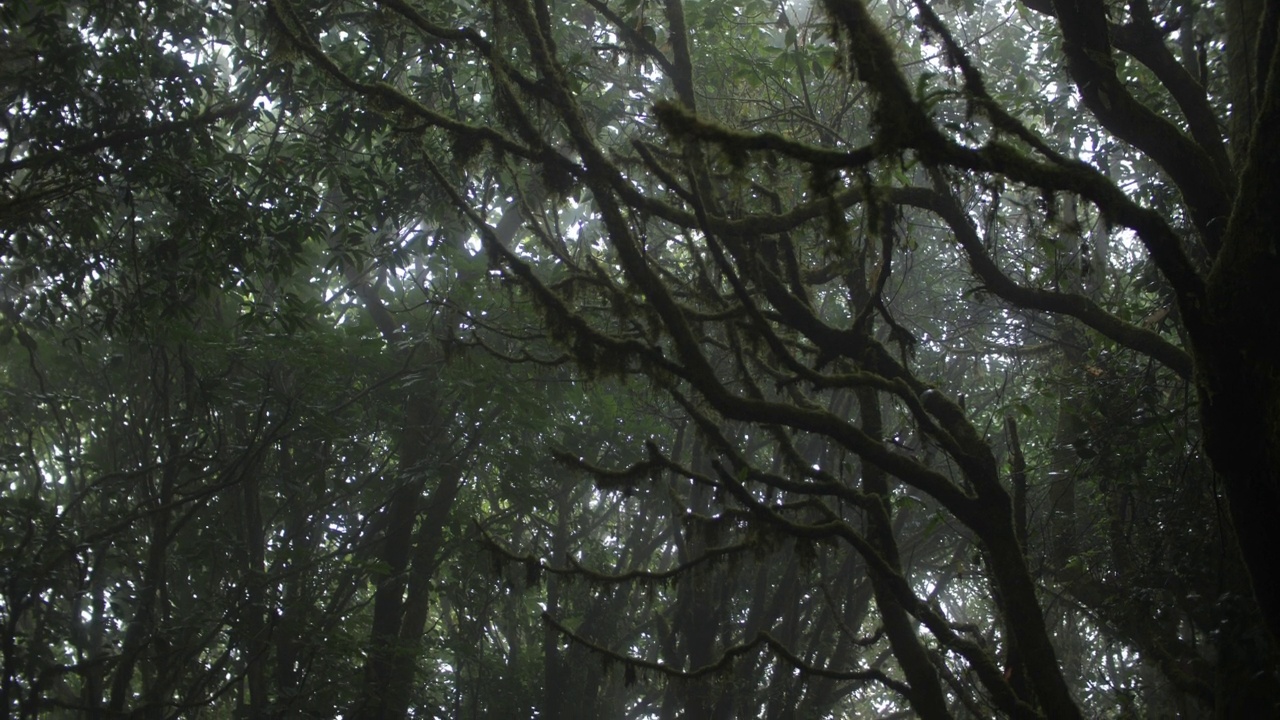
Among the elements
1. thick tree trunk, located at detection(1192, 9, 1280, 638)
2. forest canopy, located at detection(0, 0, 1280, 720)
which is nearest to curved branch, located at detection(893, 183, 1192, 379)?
forest canopy, located at detection(0, 0, 1280, 720)

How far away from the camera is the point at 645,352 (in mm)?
3686

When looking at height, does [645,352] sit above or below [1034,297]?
below

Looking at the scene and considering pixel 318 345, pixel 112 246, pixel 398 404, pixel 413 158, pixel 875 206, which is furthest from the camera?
pixel 398 404

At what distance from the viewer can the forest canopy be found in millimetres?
3568

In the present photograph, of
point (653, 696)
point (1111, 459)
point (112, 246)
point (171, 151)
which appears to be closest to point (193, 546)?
point (112, 246)

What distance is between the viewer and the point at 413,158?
21.0ft

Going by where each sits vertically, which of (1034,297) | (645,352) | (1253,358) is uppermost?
(1034,297)

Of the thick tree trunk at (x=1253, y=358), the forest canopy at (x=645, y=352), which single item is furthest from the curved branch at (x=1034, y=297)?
the thick tree trunk at (x=1253, y=358)

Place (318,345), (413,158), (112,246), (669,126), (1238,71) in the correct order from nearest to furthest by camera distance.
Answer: (669,126), (1238,71), (413,158), (112,246), (318,345)

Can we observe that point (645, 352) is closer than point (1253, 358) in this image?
No

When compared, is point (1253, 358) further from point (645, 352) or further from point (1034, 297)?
point (645, 352)

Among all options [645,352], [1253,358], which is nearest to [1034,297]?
[1253,358]

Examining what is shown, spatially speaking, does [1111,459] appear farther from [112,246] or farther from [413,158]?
[112,246]

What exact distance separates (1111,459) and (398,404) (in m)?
6.30
